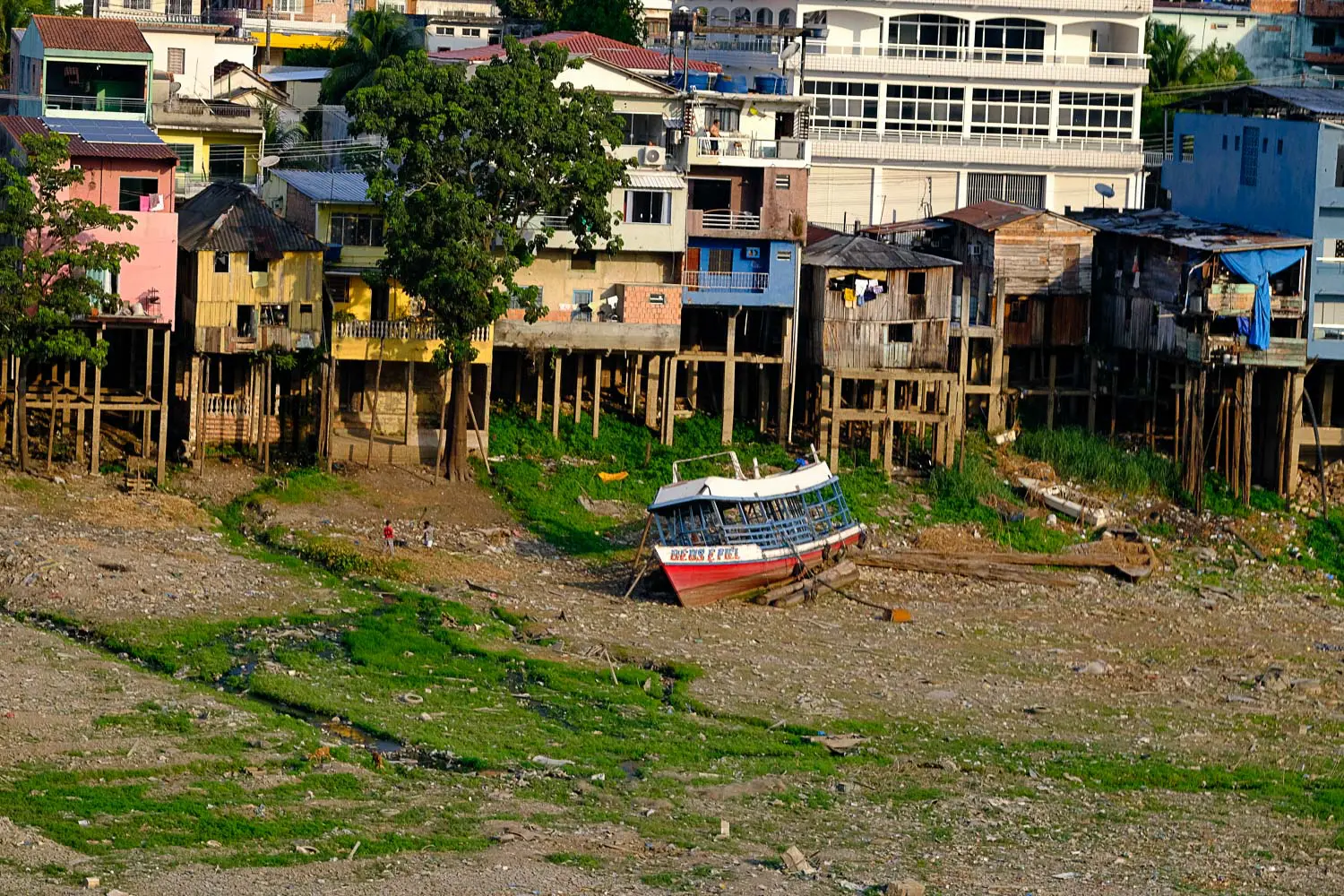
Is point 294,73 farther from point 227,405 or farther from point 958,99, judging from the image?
point 227,405

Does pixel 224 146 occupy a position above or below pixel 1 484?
above

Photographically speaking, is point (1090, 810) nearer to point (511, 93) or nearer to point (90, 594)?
point (90, 594)

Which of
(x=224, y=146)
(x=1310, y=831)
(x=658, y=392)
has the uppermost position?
(x=224, y=146)

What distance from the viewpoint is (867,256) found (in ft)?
243

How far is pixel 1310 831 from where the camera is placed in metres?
45.2

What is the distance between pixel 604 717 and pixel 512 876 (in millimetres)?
9781

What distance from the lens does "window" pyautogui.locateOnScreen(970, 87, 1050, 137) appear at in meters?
93.8

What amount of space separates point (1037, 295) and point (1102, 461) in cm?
636

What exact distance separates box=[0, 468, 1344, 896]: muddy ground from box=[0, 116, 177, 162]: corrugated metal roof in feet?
28.5

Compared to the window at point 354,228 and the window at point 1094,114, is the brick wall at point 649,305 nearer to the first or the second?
the window at point 354,228

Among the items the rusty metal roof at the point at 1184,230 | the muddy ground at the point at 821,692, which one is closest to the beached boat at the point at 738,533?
the muddy ground at the point at 821,692

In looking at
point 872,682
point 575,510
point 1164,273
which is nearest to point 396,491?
point 575,510

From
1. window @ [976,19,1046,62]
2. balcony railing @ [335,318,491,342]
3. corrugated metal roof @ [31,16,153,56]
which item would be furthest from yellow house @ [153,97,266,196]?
window @ [976,19,1046,62]

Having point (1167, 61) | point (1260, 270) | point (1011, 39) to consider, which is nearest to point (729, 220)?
point (1260, 270)
